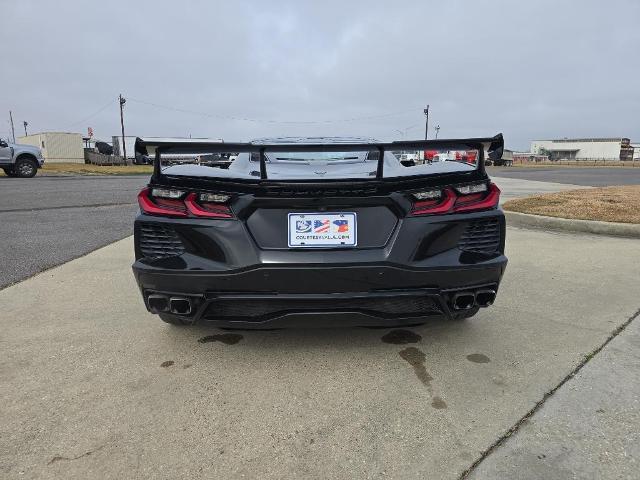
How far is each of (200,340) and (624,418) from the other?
223 centimetres

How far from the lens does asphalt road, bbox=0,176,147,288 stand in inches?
190

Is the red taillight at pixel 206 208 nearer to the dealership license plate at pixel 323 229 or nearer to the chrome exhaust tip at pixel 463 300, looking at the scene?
the dealership license plate at pixel 323 229

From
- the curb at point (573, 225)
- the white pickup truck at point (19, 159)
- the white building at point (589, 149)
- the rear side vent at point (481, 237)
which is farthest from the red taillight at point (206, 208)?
the white building at point (589, 149)

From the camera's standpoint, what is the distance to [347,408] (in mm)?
2135

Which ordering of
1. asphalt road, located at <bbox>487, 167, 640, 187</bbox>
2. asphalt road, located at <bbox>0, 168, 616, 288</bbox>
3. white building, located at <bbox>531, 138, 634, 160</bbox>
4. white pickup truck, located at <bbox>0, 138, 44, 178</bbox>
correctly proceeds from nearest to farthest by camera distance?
asphalt road, located at <bbox>0, 168, 616, 288</bbox> → asphalt road, located at <bbox>487, 167, 640, 187</bbox> → white pickup truck, located at <bbox>0, 138, 44, 178</bbox> → white building, located at <bbox>531, 138, 634, 160</bbox>

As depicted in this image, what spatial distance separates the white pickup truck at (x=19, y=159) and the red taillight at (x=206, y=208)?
20.5 m

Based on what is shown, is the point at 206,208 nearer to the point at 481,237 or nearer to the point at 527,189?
the point at 481,237

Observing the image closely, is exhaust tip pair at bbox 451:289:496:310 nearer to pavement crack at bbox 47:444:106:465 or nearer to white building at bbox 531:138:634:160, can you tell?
pavement crack at bbox 47:444:106:465

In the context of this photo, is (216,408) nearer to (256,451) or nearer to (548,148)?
(256,451)

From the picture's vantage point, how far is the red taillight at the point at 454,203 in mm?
2375

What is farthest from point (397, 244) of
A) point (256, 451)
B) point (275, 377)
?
point (256, 451)

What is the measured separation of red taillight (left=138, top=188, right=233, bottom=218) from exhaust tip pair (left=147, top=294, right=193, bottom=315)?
0.43m

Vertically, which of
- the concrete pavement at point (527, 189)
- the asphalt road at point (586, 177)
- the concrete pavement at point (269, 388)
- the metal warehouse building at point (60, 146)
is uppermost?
the metal warehouse building at point (60, 146)

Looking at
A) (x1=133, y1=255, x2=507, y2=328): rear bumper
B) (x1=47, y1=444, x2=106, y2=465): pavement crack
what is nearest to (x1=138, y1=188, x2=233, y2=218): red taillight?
(x1=133, y1=255, x2=507, y2=328): rear bumper
